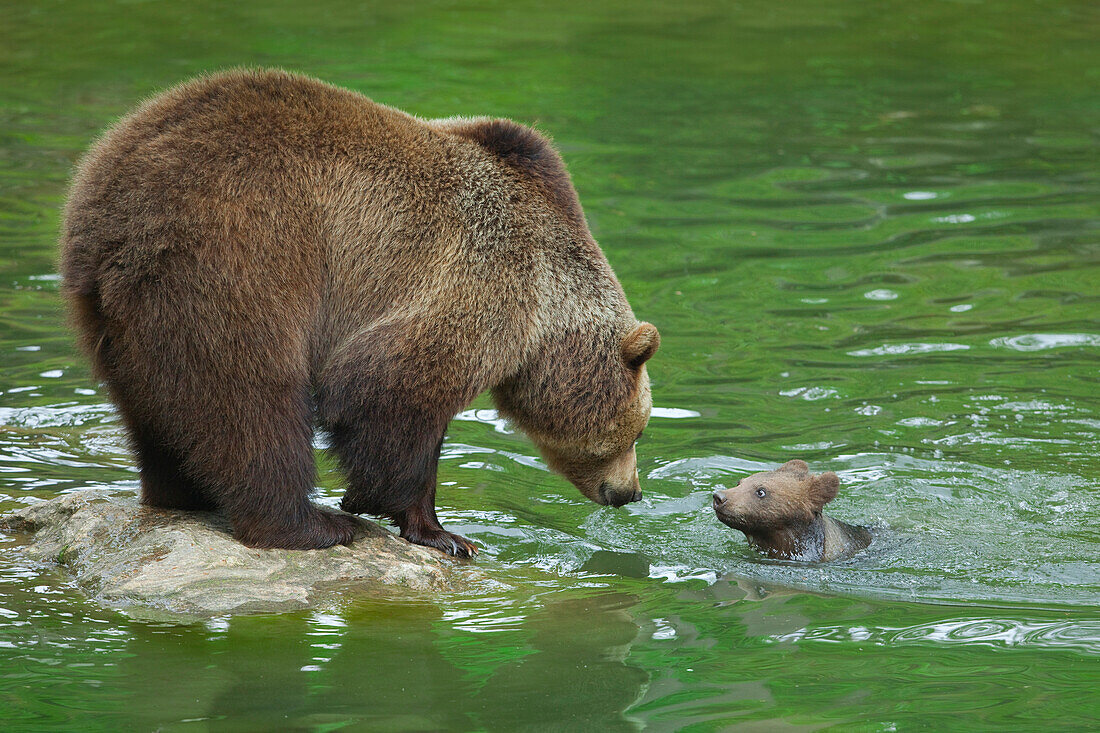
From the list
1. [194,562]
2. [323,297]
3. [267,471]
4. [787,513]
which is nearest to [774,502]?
[787,513]

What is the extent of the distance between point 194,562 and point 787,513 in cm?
359

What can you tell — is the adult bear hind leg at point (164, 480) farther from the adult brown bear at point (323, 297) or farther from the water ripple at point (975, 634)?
the water ripple at point (975, 634)

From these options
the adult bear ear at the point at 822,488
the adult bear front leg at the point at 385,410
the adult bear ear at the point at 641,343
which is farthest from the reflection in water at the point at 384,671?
the adult bear ear at the point at 822,488

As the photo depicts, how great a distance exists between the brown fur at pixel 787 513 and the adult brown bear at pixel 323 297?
982 mm

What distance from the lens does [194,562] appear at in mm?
6523

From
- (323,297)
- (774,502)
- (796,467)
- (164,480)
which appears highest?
(323,297)

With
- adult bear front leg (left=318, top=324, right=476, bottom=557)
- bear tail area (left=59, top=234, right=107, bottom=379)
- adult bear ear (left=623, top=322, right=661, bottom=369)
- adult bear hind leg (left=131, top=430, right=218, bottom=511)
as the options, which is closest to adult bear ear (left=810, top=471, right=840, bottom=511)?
adult bear ear (left=623, top=322, right=661, bottom=369)

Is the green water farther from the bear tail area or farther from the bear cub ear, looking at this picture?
the bear tail area

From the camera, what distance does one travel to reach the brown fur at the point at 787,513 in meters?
8.13

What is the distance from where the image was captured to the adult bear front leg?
22.5 ft

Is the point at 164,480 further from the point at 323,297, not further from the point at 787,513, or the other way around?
the point at 787,513

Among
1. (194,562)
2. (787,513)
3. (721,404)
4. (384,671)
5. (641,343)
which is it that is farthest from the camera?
(721,404)

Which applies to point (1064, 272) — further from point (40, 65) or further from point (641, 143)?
point (40, 65)

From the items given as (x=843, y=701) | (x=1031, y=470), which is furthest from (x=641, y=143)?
(x=843, y=701)
